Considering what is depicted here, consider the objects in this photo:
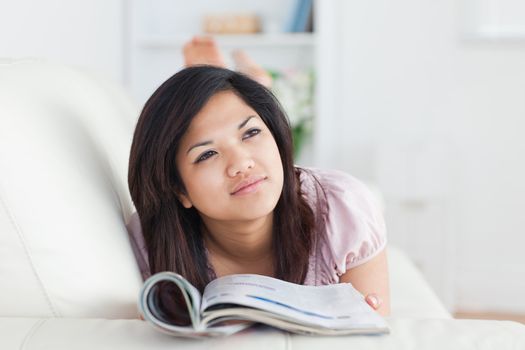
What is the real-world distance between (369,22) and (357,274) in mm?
2336

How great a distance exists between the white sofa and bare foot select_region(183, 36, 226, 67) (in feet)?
2.90

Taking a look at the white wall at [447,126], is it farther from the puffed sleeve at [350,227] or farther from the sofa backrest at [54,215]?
the sofa backrest at [54,215]

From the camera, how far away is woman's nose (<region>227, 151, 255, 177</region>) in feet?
4.42

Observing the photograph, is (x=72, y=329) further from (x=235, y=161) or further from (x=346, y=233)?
(x=346, y=233)

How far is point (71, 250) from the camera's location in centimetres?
121

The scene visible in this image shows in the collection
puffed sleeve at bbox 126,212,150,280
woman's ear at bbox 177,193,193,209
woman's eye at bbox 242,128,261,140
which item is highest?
woman's eye at bbox 242,128,261,140

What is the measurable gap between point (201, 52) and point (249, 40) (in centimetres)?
111

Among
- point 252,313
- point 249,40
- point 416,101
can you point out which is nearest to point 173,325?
point 252,313

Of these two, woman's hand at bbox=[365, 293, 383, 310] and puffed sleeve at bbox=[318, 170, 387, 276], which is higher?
puffed sleeve at bbox=[318, 170, 387, 276]

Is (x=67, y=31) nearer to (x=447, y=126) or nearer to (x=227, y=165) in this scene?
(x=227, y=165)

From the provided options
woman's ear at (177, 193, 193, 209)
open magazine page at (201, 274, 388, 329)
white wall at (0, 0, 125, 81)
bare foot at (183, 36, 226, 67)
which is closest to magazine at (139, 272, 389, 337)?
open magazine page at (201, 274, 388, 329)

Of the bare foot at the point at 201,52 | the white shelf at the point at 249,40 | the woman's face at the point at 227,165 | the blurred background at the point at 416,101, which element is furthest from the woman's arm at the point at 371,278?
the white shelf at the point at 249,40

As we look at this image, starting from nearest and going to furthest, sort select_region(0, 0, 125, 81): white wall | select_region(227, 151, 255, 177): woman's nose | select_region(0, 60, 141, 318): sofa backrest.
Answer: select_region(0, 60, 141, 318): sofa backrest < select_region(227, 151, 255, 177): woman's nose < select_region(0, 0, 125, 81): white wall

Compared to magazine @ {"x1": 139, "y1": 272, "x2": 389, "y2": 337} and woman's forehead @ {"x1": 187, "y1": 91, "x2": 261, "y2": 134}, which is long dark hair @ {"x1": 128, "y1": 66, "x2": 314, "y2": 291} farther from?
magazine @ {"x1": 139, "y1": 272, "x2": 389, "y2": 337}
